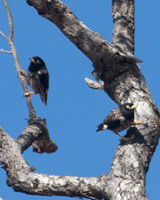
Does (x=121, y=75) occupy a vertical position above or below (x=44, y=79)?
below

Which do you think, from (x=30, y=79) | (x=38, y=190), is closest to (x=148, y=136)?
(x=38, y=190)

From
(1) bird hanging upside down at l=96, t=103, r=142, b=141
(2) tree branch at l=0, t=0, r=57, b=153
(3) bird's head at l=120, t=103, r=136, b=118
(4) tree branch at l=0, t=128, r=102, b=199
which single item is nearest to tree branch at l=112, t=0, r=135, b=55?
(3) bird's head at l=120, t=103, r=136, b=118

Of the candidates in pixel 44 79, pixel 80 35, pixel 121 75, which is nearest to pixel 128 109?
pixel 121 75

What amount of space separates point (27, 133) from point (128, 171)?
206 centimetres

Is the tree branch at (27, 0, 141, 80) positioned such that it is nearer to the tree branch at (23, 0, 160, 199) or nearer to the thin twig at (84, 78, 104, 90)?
the tree branch at (23, 0, 160, 199)

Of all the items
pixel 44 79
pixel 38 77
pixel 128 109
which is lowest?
pixel 128 109

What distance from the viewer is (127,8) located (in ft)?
26.3

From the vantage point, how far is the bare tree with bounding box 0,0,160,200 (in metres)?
5.78

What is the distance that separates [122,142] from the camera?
21.2 ft

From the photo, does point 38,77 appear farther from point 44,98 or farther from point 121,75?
point 121,75

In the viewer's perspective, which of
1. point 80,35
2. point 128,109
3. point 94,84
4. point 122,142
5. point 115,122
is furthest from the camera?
point 115,122

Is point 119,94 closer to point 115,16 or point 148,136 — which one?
point 148,136

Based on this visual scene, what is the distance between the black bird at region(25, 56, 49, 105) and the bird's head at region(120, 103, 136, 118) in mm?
3195

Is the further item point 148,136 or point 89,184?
point 148,136
